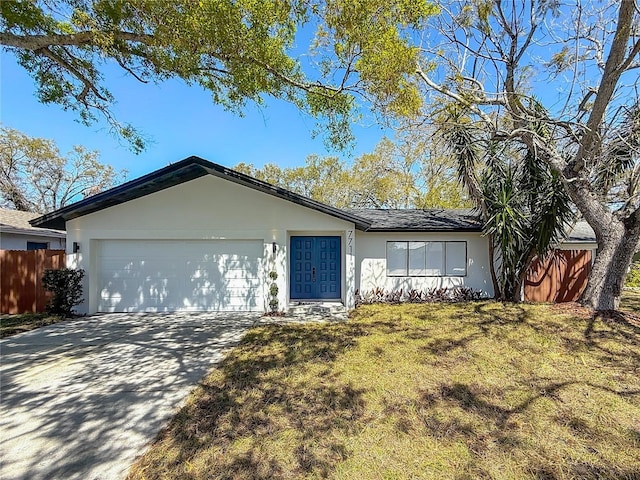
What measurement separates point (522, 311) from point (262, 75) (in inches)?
351

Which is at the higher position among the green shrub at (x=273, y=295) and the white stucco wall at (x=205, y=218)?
the white stucco wall at (x=205, y=218)

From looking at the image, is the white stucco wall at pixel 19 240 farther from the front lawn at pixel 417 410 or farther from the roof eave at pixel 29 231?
the front lawn at pixel 417 410

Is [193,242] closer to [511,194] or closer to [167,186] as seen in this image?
[167,186]

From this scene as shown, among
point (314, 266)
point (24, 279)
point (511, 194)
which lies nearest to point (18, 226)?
point (24, 279)

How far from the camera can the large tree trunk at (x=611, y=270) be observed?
7.86 m

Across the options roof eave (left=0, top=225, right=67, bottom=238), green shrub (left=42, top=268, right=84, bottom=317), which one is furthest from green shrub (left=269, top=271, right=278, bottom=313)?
roof eave (left=0, top=225, right=67, bottom=238)

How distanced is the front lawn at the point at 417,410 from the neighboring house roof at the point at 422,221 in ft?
15.7

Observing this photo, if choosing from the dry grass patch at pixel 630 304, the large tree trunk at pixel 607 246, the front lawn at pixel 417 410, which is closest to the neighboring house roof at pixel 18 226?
the front lawn at pixel 417 410

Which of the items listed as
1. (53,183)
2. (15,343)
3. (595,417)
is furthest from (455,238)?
(53,183)

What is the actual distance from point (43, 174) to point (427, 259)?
97.8 feet

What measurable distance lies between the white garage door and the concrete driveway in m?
1.33

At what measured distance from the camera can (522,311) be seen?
329 inches

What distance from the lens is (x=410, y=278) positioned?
446 inches

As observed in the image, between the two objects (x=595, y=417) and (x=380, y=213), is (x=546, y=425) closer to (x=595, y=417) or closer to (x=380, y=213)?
(x=595, y=417)
